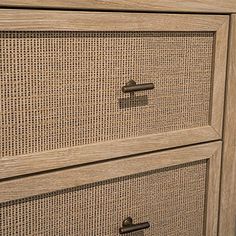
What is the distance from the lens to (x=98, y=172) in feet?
2.16

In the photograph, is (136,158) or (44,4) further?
(136,158)

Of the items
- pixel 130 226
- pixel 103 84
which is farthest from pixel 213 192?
pixel 103 84

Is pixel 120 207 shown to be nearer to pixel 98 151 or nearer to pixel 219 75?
pixel 98 151

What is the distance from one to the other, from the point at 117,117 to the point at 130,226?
190 mm

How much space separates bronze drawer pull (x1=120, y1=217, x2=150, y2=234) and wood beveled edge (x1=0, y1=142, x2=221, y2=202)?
9cm

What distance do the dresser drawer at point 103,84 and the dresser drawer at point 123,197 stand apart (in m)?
0.02

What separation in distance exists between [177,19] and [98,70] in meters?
0.17

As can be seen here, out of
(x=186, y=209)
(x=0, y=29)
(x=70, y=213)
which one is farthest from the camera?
(x=186, y=209)

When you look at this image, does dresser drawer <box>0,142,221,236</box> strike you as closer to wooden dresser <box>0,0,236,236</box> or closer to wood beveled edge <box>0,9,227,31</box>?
wooden dresser <box>0,0,236,236</box>

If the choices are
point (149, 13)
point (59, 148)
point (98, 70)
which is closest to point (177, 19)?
point (149, 13)

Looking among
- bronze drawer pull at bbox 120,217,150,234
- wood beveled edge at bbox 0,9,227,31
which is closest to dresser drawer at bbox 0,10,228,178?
wood beveled edge at bbox 0,9,227,31

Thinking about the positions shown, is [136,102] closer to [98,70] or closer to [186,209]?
[98,70]

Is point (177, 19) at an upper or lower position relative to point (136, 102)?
upper

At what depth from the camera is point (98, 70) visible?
633mm
